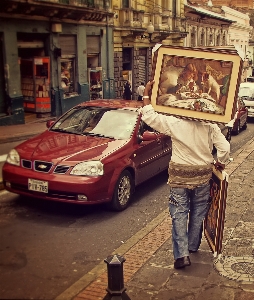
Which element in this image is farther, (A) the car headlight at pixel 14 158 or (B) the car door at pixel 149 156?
(B) the car door at pixel 149 156

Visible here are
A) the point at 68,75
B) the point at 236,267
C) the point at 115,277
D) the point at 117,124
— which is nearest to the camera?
the point at 115,277

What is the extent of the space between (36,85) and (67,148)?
39.8 ft

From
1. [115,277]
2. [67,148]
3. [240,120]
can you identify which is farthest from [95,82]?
[115,277]

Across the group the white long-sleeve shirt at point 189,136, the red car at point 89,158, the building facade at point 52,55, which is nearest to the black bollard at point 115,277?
the white long-sleeve shirt at point 189,136

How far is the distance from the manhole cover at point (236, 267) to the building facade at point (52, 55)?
12887 millimetres

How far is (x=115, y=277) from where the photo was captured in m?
3.56

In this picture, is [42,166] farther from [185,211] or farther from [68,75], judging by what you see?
[68,75]

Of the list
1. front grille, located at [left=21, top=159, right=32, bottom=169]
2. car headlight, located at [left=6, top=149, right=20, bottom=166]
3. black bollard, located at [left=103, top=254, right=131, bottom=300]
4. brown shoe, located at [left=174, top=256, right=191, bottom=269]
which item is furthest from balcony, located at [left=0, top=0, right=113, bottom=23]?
black bollard, located at [left=103, top=254, right=131, bottom=300]

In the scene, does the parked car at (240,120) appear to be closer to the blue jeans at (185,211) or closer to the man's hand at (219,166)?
the blue jeans at (185,211)

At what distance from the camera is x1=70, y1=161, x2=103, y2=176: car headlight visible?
6.73 m

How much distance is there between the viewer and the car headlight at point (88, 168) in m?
6.73

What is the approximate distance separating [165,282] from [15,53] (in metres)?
14.1

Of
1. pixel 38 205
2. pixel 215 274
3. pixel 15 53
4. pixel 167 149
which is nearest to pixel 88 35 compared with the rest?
pixel 15 53

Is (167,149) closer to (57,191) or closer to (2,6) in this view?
(57,191)
